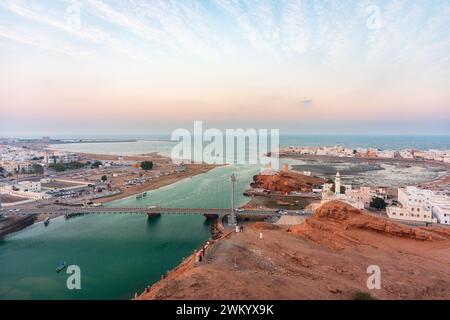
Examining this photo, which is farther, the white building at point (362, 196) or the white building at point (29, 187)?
the white building at point (29, 187)

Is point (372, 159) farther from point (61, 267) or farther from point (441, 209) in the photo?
point (61, 267)

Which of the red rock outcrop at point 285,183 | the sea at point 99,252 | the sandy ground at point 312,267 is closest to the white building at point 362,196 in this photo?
the sandy ground at point 312,267

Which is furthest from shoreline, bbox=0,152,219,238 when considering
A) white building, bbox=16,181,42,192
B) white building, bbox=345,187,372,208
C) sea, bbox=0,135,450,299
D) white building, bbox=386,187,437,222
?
white building, bbox=386,187,437,222

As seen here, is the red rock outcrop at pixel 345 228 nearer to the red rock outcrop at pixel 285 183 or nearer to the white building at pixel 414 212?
the white building at pixel 414 212

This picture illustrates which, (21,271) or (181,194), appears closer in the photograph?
(21,271)

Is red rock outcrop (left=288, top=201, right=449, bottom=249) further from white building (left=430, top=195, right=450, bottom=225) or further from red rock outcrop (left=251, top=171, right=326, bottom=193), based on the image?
red rock outcrop (left=251, top=171, right=326, bottom=193)

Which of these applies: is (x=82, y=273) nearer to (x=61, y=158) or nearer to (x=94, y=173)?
(x=94, y=173)

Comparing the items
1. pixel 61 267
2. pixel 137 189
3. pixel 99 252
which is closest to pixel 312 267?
pixel 99 252
